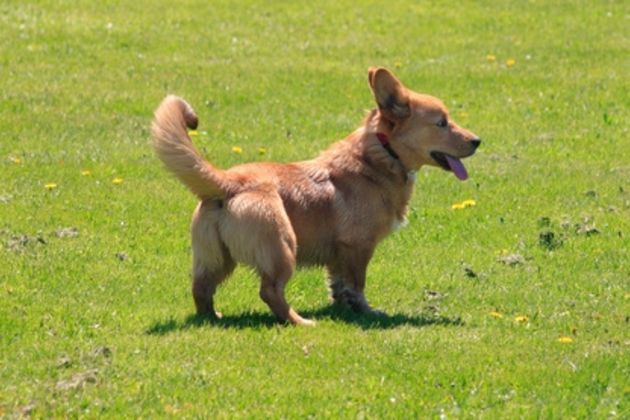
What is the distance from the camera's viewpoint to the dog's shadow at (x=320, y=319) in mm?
8789

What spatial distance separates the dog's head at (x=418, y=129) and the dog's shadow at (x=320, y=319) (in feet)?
3.54

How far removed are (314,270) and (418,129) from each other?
4.51ft

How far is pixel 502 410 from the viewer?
7.35 meters

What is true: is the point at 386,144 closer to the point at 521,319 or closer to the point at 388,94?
the point at 388,94

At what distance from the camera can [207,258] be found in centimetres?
879

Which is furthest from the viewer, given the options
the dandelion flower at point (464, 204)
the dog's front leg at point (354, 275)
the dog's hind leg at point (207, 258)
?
the dandelion flower at point (464, 204)

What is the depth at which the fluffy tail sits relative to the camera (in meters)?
8.63

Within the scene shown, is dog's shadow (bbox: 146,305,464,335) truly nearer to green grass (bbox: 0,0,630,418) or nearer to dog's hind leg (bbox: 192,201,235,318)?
green grass (bbox: 0,0,630,418)

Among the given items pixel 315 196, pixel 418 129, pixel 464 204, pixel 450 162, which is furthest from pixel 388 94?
pixel 464 204

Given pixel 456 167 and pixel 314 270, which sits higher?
pixel 456 167

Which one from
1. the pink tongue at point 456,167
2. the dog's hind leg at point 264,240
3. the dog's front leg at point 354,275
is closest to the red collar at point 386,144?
the pink tongue at point 456,167

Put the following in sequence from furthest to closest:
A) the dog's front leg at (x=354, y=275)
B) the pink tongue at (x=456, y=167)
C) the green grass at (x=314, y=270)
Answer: the pink tongue at (x=456, y=167) < the dog's front leg at (x=354, y=275) < the green grass at (x=314, y=270)

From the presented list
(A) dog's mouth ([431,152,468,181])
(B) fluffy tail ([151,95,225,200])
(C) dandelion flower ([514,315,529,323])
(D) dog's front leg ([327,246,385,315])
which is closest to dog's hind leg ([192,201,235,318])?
(B) fluffy tail ([151,95,225,200])

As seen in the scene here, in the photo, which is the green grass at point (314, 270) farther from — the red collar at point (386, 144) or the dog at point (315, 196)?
the red collar at point (386, 144)
